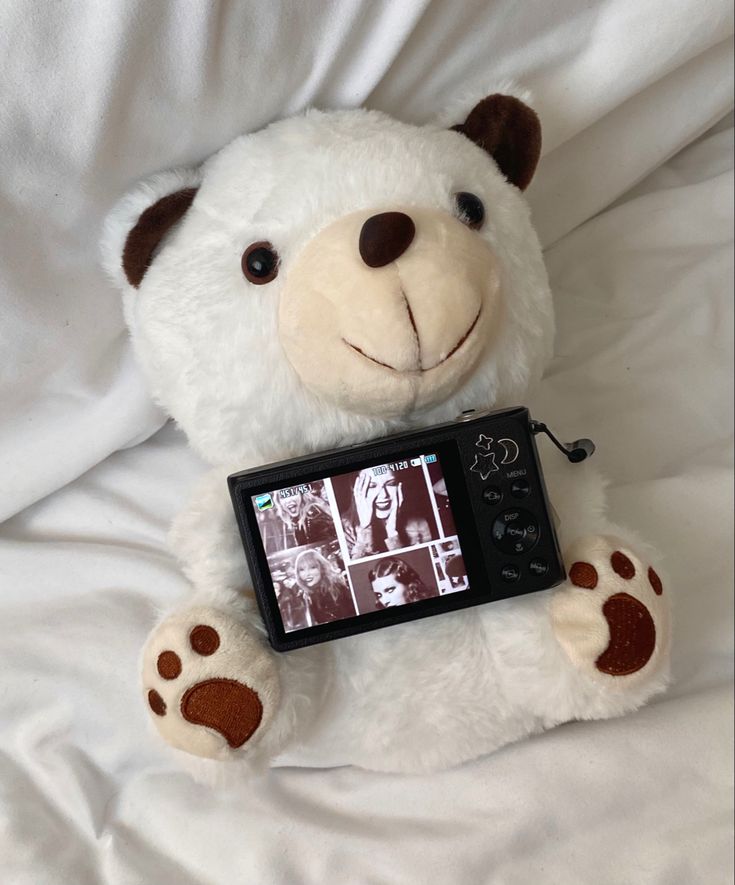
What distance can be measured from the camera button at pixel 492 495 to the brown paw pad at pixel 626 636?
108 millimetres

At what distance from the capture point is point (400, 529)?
1.91ft

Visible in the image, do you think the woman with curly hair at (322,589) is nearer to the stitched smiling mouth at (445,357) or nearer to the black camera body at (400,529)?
the black camera body at (400,529)

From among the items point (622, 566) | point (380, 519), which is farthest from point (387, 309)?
point (622, 566)

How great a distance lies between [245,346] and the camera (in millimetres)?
583

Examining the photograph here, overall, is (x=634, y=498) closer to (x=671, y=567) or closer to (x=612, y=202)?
(x=671, y=567)

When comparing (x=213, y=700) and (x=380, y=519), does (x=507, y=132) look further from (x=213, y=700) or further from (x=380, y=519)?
(x=213, y=700)

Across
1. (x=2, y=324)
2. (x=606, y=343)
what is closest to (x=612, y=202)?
(x=606, y=343)

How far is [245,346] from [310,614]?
0.62ft

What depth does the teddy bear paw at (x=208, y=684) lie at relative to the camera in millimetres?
562

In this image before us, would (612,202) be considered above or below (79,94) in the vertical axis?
below

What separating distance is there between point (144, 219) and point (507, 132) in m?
0.28

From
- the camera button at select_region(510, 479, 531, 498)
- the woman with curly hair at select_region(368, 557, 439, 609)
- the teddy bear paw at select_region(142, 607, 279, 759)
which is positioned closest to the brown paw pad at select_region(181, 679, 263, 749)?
the teddy bear paw at select_region(142, 607, 279, 759)

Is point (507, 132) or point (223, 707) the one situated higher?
point (507, 132)

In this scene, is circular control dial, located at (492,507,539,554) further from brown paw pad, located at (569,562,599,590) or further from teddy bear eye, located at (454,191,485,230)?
teddy bear eye, located at (454,191,485,230)
